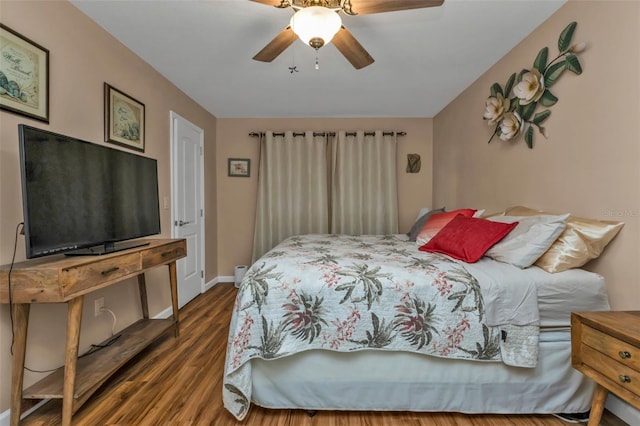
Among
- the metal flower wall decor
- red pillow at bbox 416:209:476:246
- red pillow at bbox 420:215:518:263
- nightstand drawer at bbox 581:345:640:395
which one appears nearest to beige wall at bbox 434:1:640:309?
the metal flower wall decor

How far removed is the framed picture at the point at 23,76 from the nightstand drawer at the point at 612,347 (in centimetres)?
287

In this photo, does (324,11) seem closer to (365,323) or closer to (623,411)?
(365,323)

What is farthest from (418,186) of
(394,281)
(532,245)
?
(394,281)

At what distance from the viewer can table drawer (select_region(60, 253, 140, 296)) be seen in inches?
55.1

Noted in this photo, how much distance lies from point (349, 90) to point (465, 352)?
8.93 feet

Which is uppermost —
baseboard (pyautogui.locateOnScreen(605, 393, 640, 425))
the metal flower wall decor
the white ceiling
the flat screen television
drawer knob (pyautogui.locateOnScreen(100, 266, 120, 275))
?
the white ceiling

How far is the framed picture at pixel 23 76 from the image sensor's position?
4.96 feet

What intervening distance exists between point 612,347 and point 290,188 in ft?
11.6

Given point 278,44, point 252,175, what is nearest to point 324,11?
point 278,44

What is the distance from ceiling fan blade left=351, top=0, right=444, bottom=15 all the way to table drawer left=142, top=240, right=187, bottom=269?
1964 millimetres

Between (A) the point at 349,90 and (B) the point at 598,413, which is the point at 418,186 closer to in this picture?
(A) the point at 349,90

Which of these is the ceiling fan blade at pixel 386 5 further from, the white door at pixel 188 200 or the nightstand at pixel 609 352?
the white door at pixel 188 200

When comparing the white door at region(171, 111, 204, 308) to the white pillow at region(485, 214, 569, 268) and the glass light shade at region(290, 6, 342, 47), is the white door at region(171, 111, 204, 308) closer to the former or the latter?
the glass light shade at region(290, 6, 342, 47)

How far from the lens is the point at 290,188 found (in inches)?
166
